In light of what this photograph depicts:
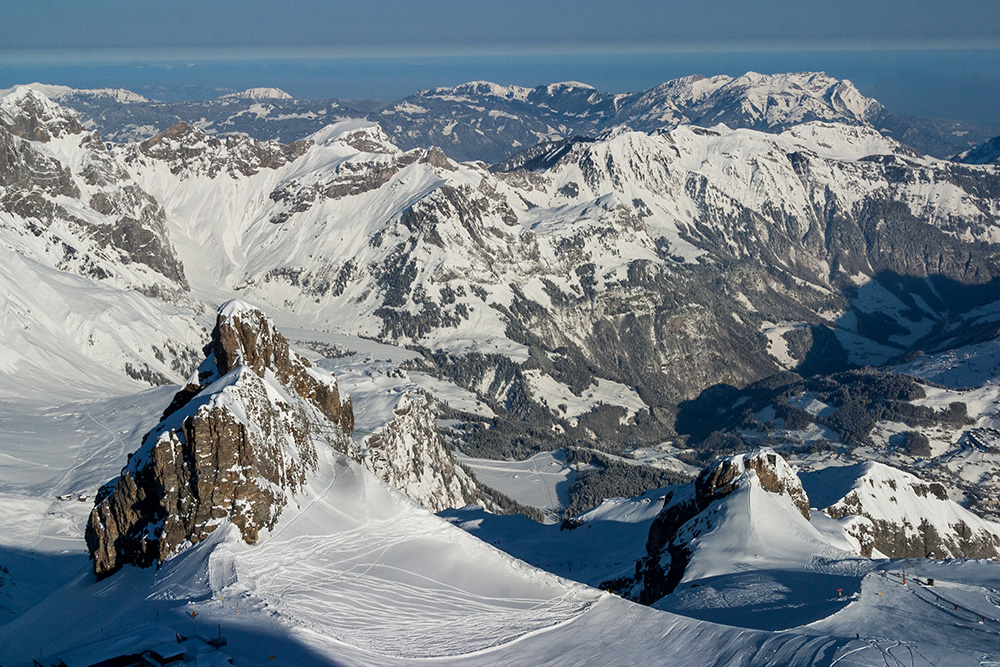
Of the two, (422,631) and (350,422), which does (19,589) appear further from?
(422,631)

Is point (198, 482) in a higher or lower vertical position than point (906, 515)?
lower

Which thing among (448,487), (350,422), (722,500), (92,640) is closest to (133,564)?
(92,640)

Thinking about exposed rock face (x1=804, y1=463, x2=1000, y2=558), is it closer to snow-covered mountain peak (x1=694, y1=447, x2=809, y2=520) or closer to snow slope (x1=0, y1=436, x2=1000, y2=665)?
snow-covered mountain peak (x1=694, y1=447, x2=809, y2=520)

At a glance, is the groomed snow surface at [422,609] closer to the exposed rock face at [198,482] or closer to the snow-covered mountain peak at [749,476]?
the exposed rock face at [198,482]

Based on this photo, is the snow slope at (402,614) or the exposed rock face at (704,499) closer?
the snow slope at (402,614)

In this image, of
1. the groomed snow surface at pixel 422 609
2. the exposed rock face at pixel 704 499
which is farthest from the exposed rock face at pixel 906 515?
the groomed snow surface at pixel 422 609

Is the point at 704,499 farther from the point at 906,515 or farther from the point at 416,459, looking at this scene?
the point at 416,459

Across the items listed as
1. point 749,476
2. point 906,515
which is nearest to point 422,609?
point 749,476

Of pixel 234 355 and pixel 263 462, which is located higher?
pixel 234 355
